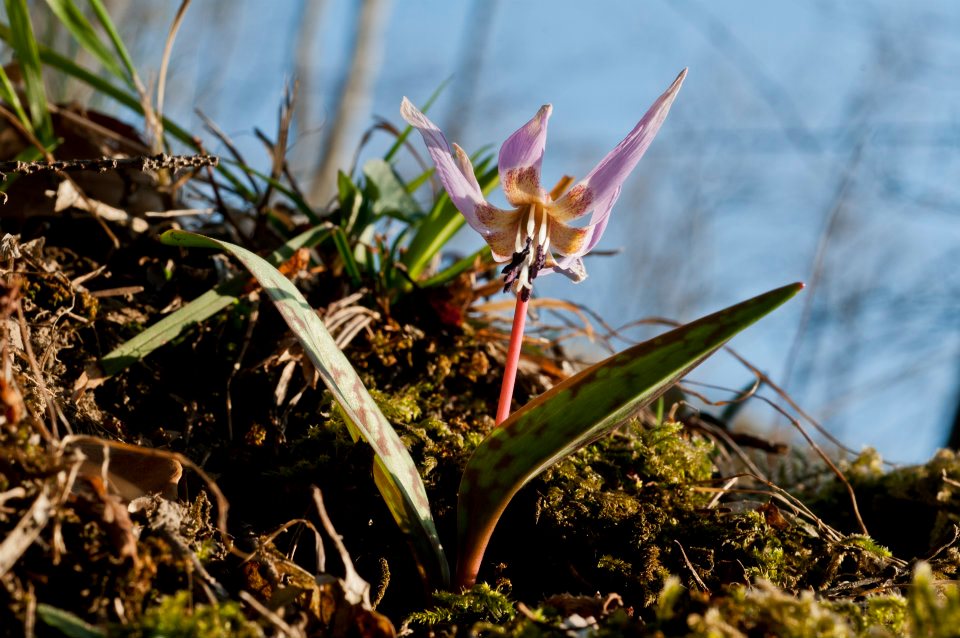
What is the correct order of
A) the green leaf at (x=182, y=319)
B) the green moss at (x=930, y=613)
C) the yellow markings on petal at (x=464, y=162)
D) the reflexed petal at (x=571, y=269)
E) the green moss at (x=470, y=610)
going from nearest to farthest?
the green moss at (x=930, y=613), the green moss at (x=470, y=610), the yellow markings on petal at (x=464, y=162), the reflexed petal at (x=571, y=269), the green leaf at (x=182, y=319)

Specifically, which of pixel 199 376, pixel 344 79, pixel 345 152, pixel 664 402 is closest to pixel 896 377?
pixel 664 402

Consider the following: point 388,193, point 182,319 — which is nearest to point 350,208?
point 388,193

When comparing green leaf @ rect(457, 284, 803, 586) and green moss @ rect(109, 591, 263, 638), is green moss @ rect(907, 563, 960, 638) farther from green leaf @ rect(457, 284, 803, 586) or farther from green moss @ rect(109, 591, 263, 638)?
green moss @ rect(109, 591, 263, 638)

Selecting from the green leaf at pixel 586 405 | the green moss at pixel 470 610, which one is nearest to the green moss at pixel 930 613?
the green leaf at pixel 586 405

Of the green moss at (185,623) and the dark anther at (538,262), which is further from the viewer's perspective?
the dark anther at (538,262)

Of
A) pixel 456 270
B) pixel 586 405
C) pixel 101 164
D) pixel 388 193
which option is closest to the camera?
pixel 586 405

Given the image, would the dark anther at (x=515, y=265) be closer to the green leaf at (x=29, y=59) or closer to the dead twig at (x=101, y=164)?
the dead twig at (x=101, y=164)

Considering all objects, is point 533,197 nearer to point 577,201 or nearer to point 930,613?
point 577,201
